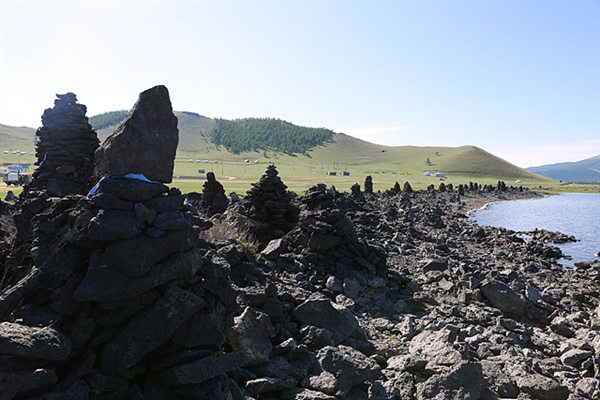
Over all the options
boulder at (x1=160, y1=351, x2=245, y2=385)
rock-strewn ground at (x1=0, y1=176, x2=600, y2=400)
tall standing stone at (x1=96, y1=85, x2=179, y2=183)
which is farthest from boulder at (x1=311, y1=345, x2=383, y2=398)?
tall standing stone at (x1=96, y1=85, x2=179, y2=183)

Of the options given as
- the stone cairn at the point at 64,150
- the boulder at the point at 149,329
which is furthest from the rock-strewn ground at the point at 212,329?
the stone cairn at the point at 64,150

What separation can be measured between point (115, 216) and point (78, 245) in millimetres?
678

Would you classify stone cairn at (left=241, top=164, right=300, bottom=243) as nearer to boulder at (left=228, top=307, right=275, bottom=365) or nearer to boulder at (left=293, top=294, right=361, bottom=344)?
boulder at (left=293, top=294, right=361, bottom=344)

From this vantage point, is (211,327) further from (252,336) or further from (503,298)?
(503,298)

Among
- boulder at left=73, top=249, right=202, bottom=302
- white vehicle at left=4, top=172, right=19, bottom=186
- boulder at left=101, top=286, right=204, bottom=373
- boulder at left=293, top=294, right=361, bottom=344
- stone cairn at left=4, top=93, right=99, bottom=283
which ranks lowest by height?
white vehicle at left=4, top=172, right=19, bottom=186

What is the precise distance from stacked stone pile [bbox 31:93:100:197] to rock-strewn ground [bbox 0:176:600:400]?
20.7ft

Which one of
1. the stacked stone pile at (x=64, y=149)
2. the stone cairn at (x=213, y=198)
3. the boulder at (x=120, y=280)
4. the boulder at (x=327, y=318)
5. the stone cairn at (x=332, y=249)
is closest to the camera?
the boulder at (x=120, y=280)

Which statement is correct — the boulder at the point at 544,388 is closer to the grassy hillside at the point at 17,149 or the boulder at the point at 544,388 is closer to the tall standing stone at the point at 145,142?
the tall standing stone at the point at 145,142

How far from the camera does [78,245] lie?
5.57 meters

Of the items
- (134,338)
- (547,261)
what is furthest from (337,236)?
(547,261)

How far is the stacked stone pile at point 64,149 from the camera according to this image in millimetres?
17188

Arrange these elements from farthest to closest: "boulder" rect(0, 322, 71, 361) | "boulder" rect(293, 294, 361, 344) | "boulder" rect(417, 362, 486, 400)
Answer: "boulder" rect(293, 294, 361, 344) → "boulder" rect(417, 362, 486, 400) → "boulder" rect(0, 322, 71, 361)

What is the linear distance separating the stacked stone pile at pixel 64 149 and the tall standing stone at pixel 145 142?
40.9 ft

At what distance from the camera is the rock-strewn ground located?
16.1ft
